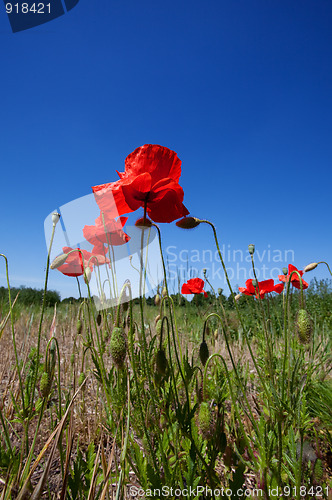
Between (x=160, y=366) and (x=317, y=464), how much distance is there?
2.49 ft

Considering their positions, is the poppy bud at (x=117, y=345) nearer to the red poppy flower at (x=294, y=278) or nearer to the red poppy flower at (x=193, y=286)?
the red poppy flower at (x=294, y=278)

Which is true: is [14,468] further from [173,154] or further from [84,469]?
[173,154]

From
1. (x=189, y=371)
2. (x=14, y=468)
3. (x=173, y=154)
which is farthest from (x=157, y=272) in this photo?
(x=14, y=468)

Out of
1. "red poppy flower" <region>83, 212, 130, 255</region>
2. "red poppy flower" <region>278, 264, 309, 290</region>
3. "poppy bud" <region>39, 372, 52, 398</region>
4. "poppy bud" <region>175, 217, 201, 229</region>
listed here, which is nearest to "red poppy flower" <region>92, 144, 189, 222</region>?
"poppy bud" <region>175, 217, 201, 229</region>

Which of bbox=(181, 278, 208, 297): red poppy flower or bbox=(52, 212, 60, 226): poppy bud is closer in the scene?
bbox=(52, 212, 60, 226): poppy bud

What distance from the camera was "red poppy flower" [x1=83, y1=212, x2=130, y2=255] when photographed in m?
1.38

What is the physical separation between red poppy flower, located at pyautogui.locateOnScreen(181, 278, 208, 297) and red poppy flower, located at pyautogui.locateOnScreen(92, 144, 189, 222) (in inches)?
66.9

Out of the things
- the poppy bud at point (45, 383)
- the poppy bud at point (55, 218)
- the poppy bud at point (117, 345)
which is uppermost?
the poppy bud at point (55, 218)

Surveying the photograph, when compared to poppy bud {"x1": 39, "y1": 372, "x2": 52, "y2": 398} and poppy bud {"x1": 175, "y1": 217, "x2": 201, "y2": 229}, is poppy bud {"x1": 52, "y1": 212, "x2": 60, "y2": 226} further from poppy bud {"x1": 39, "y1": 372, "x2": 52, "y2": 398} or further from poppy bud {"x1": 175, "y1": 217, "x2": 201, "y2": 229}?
poppy bud {"x1": 39, "y1": 372, "x2": 52, "y2": 398}

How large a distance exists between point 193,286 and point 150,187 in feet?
6.08

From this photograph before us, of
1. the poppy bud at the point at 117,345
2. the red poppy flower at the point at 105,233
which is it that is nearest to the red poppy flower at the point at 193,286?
the red poppy flower at the point at 105,233

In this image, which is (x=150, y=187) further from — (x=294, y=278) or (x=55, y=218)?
(x=294, y=278)

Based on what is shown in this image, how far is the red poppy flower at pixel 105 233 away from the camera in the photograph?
1378 millimetres

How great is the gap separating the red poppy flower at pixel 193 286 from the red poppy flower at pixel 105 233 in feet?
4.27
